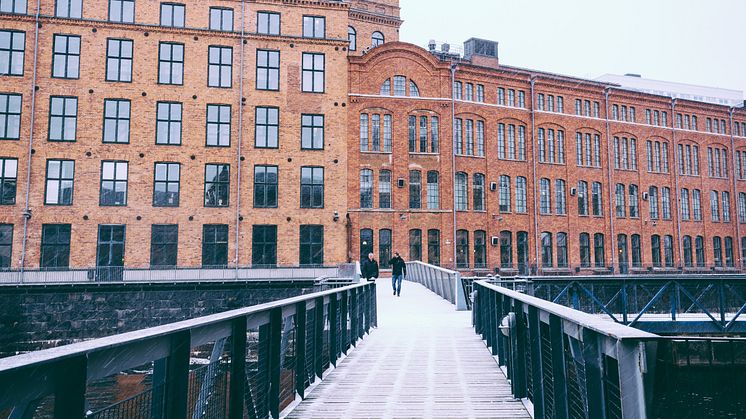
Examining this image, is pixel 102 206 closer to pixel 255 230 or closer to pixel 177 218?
pixel 177 218

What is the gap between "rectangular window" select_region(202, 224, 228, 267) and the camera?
97.1ft

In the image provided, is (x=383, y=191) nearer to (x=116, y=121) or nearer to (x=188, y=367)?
(x=116, y=121)

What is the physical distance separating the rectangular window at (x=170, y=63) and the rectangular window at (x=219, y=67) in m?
1.47

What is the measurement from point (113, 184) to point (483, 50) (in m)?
27.0

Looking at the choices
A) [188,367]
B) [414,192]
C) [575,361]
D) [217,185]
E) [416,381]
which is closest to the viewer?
[188,367]

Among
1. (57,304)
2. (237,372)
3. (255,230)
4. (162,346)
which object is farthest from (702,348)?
(255,230)

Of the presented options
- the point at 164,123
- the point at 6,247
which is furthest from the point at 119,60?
the point at 6,247

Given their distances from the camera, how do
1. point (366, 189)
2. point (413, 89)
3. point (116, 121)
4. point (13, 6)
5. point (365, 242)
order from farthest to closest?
point (413, 89), point (366, 189), point (365, 242), point (116, 121), point (13, 6)

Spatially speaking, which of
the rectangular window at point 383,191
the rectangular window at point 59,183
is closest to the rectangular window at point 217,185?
the rectangular window at point 59,183

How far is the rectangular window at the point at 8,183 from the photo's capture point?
28078 millimetres

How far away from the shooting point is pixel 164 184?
29.7 metres

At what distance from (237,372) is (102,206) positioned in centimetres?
2768

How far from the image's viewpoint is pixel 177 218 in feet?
96.8

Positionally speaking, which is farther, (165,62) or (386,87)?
(386,87)
